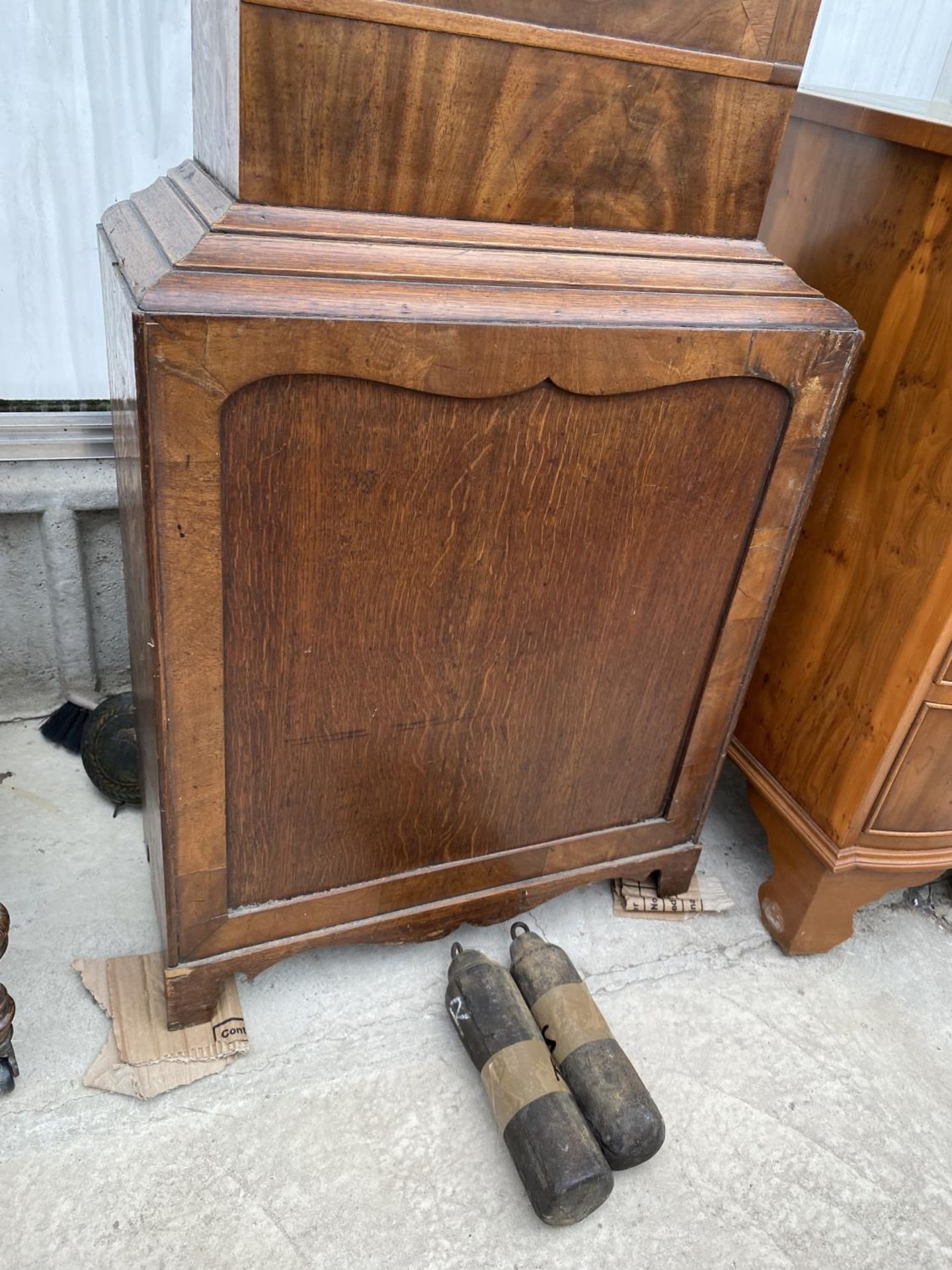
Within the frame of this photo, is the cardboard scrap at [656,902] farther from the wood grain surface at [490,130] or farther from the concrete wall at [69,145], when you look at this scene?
the concrete wall at [69,145]

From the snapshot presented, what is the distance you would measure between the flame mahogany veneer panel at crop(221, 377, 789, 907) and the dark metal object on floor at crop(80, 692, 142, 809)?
1.94 ft

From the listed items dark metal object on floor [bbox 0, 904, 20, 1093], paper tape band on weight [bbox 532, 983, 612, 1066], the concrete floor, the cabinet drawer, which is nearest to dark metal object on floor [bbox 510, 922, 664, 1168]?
paper tape band on weight [bbox 532, 983, 612, 1066]

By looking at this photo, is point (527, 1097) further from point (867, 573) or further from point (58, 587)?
point (58, 587)

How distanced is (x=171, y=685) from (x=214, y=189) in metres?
0.60

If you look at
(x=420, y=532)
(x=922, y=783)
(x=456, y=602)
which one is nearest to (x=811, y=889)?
(x=922, y=783)

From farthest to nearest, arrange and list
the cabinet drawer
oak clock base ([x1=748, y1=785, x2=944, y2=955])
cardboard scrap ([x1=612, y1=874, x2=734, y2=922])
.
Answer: cardboard scrap ([x1=612, y1=874, x2=734, y2=922]), oak clock base ([x1=748, y1=785, x2=944, y2=955]), the cabinet drawer

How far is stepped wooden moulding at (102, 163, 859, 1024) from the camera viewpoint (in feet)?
3.45

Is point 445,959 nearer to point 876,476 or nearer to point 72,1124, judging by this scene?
point 72,1124

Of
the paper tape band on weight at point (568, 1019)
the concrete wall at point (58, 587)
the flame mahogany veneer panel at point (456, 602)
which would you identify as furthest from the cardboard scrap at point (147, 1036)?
the concrete wall at point (58, 587)

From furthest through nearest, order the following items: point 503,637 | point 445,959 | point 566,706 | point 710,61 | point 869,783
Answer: point 445,959 < point 869,783 < point 566,706 < point 503,637 < point 710,61

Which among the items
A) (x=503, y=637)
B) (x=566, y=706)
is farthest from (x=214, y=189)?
(x=566, y=706)

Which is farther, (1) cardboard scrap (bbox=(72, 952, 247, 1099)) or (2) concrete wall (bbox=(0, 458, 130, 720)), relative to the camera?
(2) concrete wall (bbox=(0, 458, 130, 720))

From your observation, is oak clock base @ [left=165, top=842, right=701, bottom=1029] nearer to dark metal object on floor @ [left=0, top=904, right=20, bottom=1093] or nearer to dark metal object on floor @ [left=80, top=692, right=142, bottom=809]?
dark metal object on floor @ [left=0, top=904, right=20, bottom=1093]

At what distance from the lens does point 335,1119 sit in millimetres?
1461
